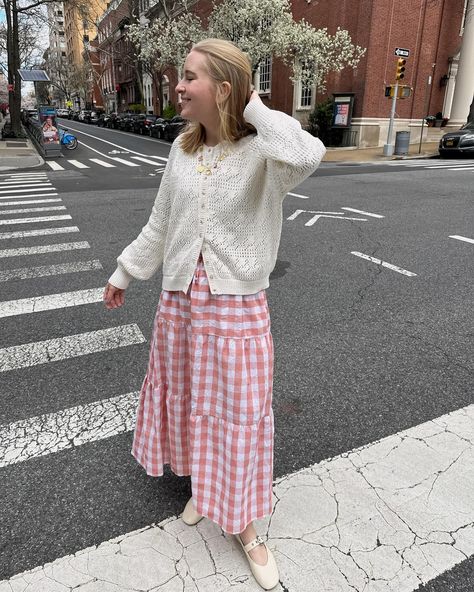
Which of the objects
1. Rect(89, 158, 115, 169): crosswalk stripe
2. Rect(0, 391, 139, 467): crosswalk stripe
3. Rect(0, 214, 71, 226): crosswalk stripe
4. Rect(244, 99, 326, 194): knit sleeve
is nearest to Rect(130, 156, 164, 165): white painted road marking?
Rect(89, 158, 115, 169): crosswalk stripe

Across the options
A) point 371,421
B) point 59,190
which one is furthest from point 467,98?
point 371,421

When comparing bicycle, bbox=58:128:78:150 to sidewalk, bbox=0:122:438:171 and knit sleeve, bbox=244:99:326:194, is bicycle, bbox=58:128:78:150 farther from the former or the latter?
knit sleeve, bbox=244:99:326:194

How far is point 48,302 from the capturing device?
474 centimetres

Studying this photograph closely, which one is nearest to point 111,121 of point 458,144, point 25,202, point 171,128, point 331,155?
point 171,128

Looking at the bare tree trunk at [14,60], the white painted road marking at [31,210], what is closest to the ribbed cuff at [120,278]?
the white painted road marking at [31,210]

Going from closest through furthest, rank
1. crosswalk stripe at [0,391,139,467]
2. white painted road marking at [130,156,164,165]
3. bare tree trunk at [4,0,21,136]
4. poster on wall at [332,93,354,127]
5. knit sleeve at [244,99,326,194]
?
1. knit sleeve at [244,99,326,194]
2. crosswalk stripe at [0,391,139,467]
3. white painted road marking at [130,156,164,165]
4. poster on wall at [332,93,354,127]
5. bare tree trunk at [4,0,21,136]

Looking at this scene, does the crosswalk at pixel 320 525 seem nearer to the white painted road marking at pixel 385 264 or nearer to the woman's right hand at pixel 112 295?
the woman's right hand at pixel 112 295

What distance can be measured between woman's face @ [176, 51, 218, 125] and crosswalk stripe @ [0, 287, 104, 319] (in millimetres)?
3367

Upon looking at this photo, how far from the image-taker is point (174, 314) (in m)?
1.97

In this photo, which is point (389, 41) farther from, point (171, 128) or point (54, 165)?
point (54, 165)

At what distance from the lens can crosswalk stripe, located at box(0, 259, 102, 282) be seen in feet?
18.0

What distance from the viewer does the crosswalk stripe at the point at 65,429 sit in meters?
2.64

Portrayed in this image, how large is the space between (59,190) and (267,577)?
37.5ft

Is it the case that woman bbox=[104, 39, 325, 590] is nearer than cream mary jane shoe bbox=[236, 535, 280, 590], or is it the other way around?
woman bbox=[104, 39, 325, 590]
